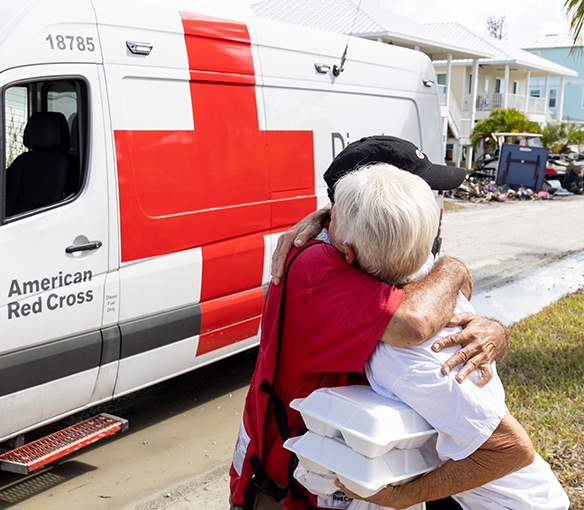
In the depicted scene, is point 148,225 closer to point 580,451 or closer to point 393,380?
point 393,380

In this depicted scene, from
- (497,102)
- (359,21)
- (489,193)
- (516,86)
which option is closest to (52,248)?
(489,193)

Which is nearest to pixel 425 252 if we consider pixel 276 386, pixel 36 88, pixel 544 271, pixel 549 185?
pixel 276 386

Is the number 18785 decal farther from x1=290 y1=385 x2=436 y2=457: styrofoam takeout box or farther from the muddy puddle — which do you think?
A: the muddy puddle

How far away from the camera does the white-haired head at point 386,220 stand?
58.7 inches

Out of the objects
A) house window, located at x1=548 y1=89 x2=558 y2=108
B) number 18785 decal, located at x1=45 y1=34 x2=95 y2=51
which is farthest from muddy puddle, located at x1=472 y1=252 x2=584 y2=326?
house window, located at x1=548 y1=89 x2=558 y2=108

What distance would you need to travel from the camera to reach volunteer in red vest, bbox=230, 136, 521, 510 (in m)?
1.53

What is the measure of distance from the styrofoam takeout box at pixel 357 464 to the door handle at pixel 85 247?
2.12m

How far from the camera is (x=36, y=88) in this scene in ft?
12.6

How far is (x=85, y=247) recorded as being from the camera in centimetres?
333

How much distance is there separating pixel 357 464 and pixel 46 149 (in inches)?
113

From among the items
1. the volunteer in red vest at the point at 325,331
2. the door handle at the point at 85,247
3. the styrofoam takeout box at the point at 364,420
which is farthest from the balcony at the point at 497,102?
the styrofoam takeout box at the point at 364,420

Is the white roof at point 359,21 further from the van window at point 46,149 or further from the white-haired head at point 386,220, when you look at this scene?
the white-haired head at point 386,220

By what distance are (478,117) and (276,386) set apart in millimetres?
35603

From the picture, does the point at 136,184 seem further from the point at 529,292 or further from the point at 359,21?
the point at 359,21
